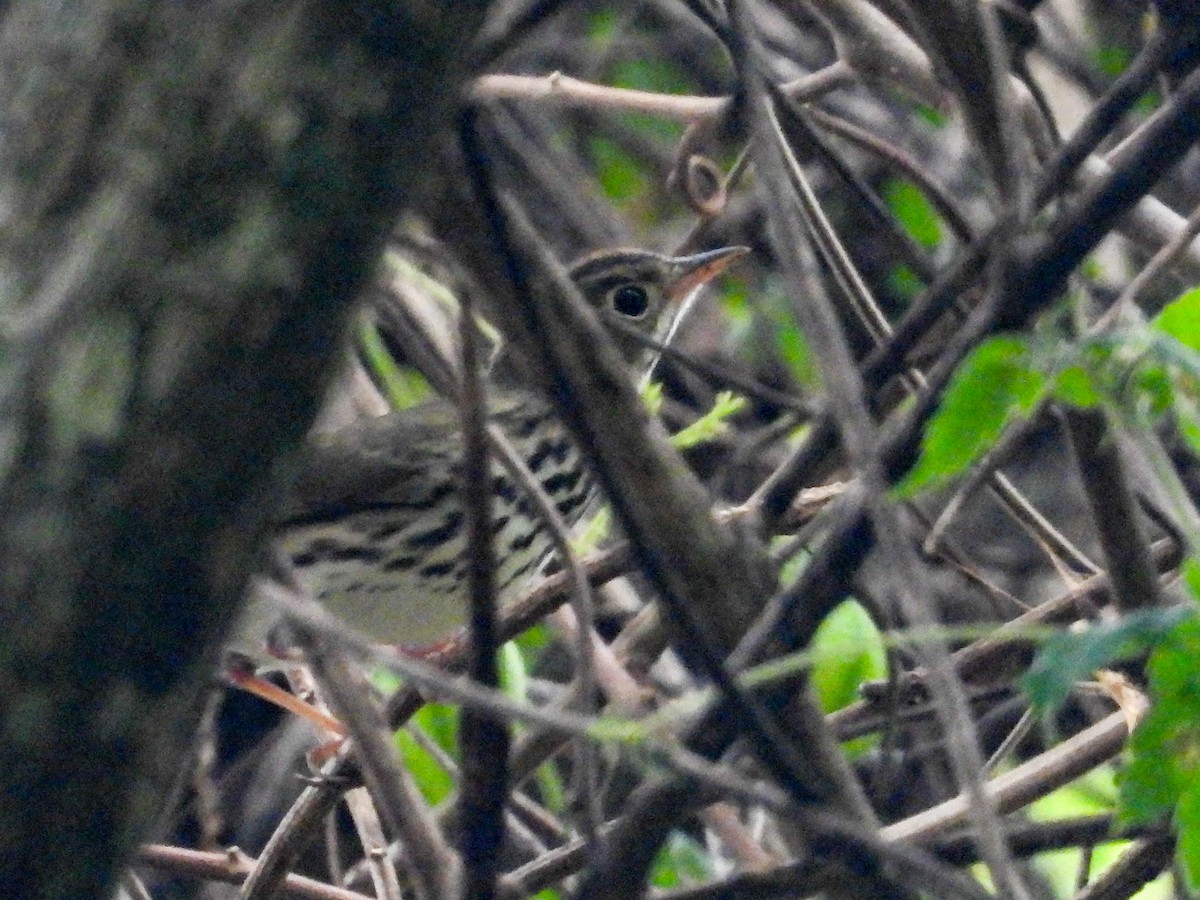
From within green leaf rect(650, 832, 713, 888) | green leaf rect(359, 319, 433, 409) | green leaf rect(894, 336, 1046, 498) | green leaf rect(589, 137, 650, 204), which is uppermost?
green leaf rect(589, 137, 650, 204)

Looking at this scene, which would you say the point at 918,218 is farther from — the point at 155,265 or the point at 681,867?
the point at 155,265

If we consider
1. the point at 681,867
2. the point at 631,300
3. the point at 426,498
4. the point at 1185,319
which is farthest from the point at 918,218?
the point at 1185,319

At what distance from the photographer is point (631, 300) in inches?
132

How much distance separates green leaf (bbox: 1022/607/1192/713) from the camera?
3.74 ft

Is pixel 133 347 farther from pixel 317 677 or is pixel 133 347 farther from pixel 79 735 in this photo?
pixel 317 677

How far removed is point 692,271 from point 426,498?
1.88 feet

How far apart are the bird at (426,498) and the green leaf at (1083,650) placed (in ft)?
5.41

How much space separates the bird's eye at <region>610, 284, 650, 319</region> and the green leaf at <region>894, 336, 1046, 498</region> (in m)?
2.09

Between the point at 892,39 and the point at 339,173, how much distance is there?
57.1 inches

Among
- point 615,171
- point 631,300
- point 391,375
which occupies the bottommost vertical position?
point 631,300

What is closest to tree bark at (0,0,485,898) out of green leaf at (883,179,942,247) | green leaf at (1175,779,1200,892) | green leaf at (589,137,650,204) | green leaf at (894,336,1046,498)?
green leaf at (894,336,1046,498)

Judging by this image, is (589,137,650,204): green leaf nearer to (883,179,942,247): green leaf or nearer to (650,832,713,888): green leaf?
(883,179,942,247): green leaf

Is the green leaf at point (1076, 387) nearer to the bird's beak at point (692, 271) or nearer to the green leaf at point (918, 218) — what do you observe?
the bird's beak at point (692, 271)

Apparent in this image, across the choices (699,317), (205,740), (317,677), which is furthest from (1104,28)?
(317,677)
